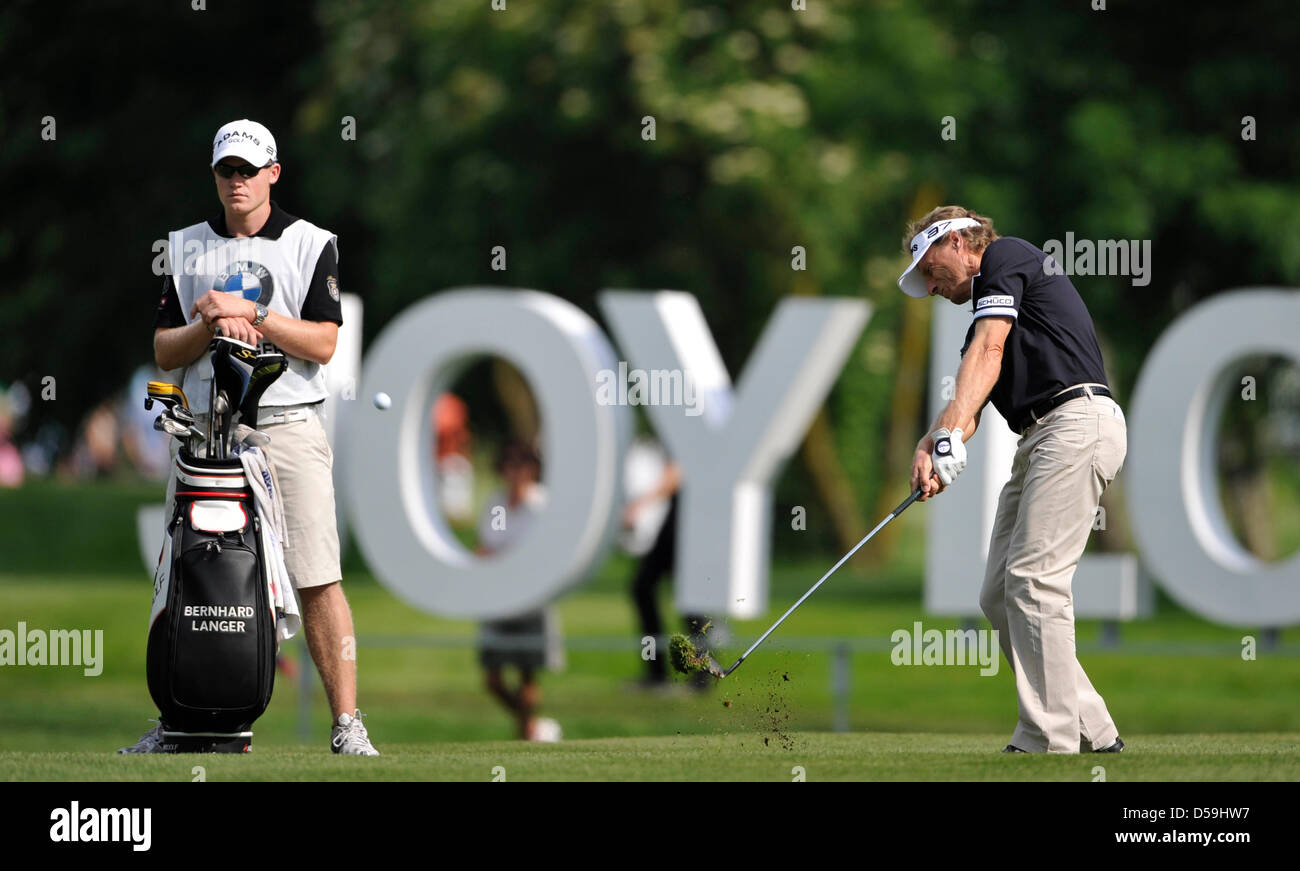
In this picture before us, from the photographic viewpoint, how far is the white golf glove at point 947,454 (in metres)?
6.83

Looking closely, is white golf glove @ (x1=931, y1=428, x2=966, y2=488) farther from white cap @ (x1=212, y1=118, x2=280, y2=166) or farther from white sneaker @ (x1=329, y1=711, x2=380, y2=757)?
white cap @ (x1=212, y1=118, x2=280, y2=166)

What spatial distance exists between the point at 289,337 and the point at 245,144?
2.37ft

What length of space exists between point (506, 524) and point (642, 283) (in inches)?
338

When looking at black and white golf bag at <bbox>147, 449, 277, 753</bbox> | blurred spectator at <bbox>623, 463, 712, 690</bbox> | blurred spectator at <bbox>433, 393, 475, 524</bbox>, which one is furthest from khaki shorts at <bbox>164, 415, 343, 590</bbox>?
blurred spectator at <bbox>433, 393, 475, 524</bbox>

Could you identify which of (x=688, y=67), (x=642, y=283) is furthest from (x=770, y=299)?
(x=688, y=67)

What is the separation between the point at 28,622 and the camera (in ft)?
64.1

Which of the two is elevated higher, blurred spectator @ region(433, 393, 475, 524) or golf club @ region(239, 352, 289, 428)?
blurred spectator @ region(433, 393, 475, 524)

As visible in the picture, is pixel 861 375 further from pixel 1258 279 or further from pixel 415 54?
pixel 415 54

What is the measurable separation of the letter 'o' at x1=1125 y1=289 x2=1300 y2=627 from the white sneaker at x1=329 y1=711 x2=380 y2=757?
777 centimetres

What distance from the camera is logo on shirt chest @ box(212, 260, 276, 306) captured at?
278 inches

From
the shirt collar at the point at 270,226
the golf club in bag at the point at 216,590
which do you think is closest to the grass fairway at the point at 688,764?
the golf club in bag at the point at 216,590

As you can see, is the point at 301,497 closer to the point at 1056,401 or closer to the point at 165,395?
the point at 165,395

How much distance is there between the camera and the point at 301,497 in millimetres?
7164

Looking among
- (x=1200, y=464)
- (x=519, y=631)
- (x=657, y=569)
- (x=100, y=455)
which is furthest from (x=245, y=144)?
(x=100, y=455)
